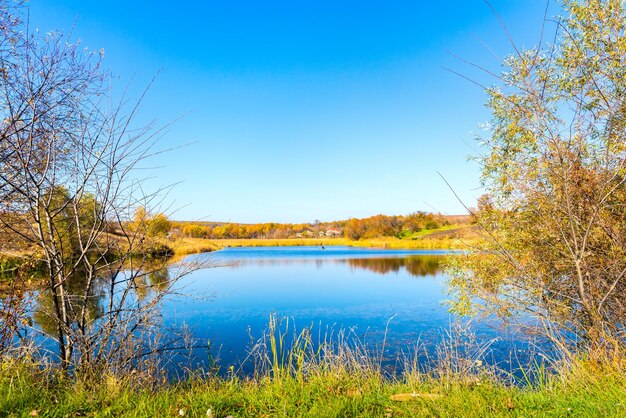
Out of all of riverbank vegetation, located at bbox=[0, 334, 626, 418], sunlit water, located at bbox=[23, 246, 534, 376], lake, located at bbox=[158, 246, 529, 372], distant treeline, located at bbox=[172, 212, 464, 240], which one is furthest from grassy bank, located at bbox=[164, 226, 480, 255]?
riverbank vegetation, located at bbox=[0, 334, 626, 418]

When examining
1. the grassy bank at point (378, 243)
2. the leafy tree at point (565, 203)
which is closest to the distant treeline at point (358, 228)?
the grassy bank at point (378, 243)

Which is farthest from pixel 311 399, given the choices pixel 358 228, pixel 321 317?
pixel 358 228

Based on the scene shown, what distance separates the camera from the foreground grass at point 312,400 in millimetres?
2924

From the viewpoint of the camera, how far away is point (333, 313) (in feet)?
43.2

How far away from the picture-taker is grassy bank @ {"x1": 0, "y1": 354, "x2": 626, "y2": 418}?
2.93 meters

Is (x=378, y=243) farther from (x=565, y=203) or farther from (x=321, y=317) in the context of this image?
(x=565, y=203)

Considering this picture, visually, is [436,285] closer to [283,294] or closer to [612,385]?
[283,294]

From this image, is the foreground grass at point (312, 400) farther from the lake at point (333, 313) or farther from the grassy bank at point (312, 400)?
the lake at point (333, 313)

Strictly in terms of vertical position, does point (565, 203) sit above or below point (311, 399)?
above

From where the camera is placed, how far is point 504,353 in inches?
342

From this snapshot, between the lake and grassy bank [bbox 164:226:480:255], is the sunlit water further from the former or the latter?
grassy bank [bbox 164:226:480:255]

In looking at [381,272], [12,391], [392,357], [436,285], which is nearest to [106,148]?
[12,391]

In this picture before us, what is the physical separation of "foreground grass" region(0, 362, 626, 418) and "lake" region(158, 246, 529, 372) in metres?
1.40

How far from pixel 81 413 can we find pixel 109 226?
1967 millimetres
